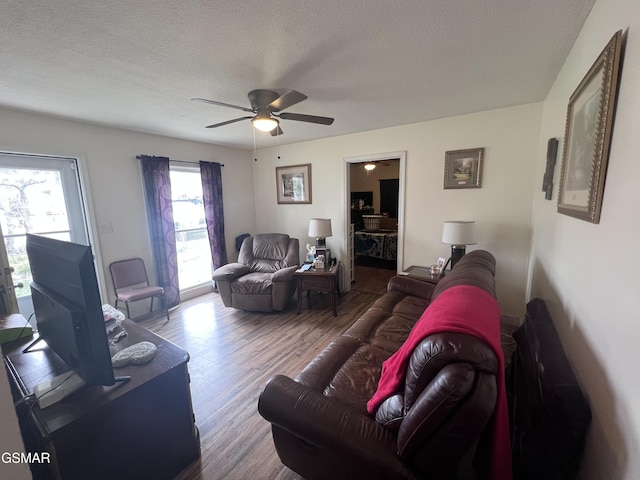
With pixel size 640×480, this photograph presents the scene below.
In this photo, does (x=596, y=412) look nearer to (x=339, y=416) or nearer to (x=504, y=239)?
(x=339, y=416)

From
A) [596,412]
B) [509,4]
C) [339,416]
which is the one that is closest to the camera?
[596,412]

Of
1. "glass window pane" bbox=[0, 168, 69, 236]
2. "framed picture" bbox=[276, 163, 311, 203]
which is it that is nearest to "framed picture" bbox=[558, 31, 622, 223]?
"framed picture" bbox=[276, 163, 311, 203]

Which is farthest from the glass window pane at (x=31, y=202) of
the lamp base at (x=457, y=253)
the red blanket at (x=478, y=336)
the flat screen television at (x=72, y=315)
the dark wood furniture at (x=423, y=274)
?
the lamp base at (x=457, y=253)

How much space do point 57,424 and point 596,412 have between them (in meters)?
2.03

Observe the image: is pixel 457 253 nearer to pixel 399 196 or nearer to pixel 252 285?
pixel 399 196

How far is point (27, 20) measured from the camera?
1.33 metres

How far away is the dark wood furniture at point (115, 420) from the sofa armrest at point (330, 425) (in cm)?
53

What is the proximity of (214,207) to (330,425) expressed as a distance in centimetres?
375

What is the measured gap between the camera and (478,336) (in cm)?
95

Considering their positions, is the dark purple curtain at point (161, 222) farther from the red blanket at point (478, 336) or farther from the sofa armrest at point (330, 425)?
the red blanket at point (478, 336)

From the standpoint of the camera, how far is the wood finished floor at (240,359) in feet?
5.17

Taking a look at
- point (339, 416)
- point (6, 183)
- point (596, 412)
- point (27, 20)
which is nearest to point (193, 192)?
point (6, 183)

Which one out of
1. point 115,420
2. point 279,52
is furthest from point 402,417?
point 279,52

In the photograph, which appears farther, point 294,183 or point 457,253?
point 294,183
